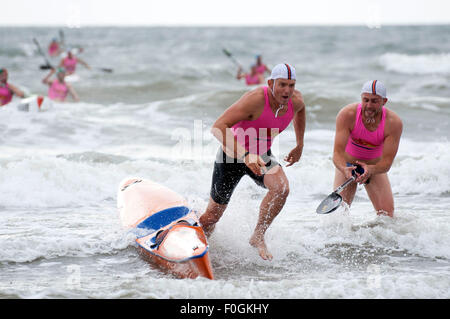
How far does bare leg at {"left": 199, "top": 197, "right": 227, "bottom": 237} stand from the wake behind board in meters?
7.94

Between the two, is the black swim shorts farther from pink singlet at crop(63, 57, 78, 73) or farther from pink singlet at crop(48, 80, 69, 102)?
pink singlet at crop(63, 57, 78, 73)

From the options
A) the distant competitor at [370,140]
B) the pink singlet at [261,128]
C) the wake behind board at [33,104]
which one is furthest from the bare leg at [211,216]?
the wake behind board at [33,104]

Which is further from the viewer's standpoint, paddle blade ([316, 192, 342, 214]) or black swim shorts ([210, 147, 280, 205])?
paddle blade ([316, 192, 342, 214])

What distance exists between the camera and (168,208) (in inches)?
198

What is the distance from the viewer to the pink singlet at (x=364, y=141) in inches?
189

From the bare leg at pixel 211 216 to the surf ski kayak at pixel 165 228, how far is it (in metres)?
0.09

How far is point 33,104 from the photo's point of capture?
11.8 meters

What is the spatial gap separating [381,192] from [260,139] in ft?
4.37

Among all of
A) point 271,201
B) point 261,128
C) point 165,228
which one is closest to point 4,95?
point 165,228

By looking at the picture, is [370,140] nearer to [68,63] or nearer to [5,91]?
[5,91]

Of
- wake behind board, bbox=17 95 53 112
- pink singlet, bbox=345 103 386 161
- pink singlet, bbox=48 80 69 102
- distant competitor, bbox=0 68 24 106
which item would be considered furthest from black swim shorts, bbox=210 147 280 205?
pink singlet, bbox=48 80 69 102

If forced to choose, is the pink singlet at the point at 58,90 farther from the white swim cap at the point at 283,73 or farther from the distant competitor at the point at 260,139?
the white swim cap at the point at 283,73

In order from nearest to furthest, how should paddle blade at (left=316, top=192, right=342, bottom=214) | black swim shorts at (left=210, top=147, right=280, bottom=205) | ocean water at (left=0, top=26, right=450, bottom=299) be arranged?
1. ocean water at (left=0, top=26, right=450, bottom=299)
2. black swim shorts at (left=210, top=147, right=280, bottom=205)
3. paddle blade at (left=316, top=192, right=342, bottom=214)

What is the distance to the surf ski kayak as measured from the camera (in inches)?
166
